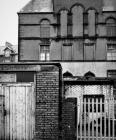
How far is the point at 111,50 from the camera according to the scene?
25.8 meters

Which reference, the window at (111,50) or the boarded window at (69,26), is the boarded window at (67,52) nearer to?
the boarded window at (69,26)

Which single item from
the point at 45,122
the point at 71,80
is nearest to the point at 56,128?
the point at 45,122

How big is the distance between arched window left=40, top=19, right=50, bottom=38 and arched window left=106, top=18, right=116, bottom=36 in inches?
218

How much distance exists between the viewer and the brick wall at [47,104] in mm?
8211

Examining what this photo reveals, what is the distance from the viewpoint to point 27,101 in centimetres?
855

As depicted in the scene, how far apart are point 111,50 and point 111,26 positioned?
7.43 feet

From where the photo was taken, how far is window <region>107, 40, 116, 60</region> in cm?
2569

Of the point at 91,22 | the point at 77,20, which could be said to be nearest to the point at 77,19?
the point at 77,20

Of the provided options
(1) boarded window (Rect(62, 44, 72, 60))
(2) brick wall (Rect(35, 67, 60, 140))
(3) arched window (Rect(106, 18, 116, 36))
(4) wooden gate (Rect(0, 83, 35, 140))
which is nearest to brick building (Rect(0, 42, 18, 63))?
(1) boarded window (Rect(62, 44, 72, 60))

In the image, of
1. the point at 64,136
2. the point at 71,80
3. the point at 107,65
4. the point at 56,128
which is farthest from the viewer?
the point at 107,65

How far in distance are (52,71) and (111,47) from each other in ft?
60.5

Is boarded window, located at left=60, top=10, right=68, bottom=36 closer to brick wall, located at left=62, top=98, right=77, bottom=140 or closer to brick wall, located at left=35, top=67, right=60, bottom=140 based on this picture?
brick wall, located at left=62, top=98, right=77, bottom=140

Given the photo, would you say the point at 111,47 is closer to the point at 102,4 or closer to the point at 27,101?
the point at 102,4

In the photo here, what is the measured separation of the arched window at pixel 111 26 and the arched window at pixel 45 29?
5.55 metres
